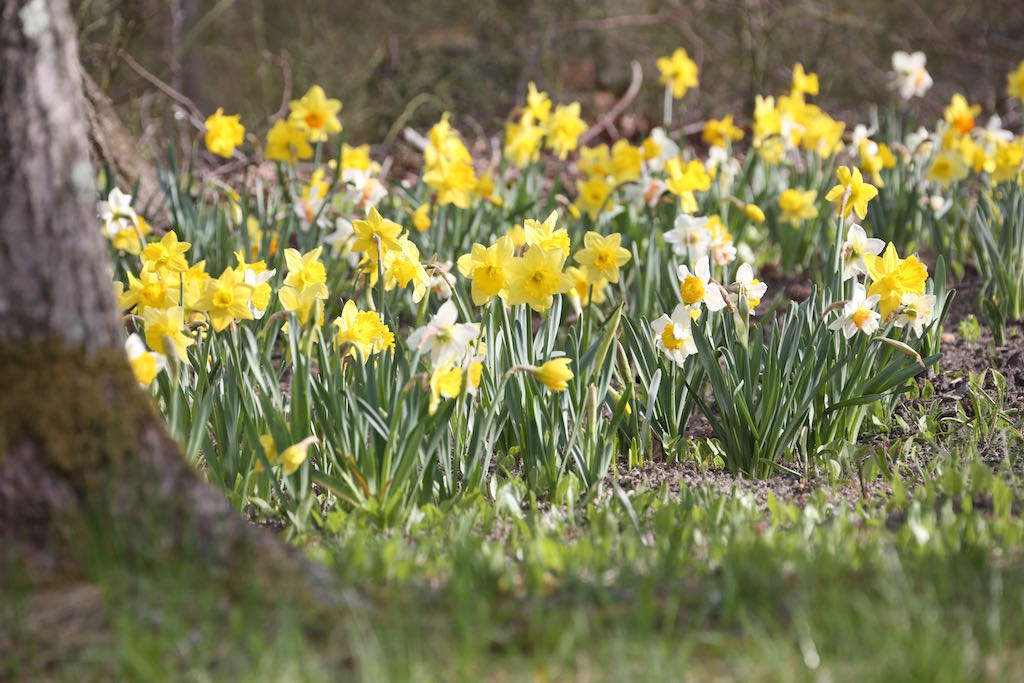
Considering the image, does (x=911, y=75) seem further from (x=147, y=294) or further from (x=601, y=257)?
(x=147, y=294)

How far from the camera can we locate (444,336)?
2.18 m

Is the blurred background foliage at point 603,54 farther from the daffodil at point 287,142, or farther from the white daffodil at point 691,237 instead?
the white daffodil at point 691,237

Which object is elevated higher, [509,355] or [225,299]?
[225,299]

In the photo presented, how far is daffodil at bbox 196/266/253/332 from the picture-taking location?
2.34m

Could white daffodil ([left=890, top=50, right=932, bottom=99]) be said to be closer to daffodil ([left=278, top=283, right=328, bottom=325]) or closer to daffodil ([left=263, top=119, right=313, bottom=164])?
daffodil ([left=263, top=119, right=313, bottom=164])

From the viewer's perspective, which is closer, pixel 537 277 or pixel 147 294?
pixel 537 277

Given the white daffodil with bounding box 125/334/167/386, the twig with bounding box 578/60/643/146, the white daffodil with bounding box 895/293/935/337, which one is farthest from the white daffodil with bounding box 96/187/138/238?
the twig with bounding box 578/60/643/146

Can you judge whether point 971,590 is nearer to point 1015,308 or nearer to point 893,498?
point 893,498

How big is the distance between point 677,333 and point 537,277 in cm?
40

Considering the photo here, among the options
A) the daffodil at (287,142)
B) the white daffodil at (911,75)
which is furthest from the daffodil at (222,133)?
the white daffodil at (911,75)

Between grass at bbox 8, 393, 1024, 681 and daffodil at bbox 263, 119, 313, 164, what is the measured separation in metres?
2.36

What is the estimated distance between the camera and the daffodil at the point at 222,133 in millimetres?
4039

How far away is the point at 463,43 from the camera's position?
8.25m

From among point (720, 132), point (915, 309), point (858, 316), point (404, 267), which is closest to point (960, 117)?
point (720, 132)
